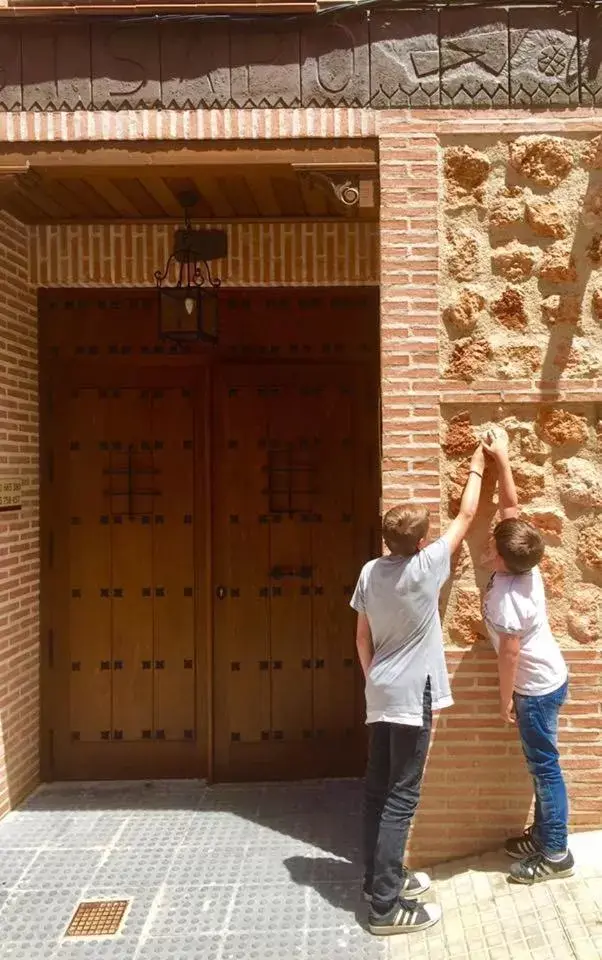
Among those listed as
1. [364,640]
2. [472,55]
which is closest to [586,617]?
[364,640]

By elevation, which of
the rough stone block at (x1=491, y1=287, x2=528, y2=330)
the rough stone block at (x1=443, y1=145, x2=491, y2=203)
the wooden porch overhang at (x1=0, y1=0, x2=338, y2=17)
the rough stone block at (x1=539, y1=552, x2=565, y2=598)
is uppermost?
the wooden porch overhang at (x1=0, y1=0, x2=338, y2=17)

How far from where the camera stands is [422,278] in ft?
13.5

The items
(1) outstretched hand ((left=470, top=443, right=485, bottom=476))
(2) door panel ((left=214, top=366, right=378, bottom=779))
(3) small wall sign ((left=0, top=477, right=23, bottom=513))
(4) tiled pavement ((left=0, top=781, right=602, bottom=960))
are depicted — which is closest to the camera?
(4) tiled pavement ((left=0, top=781, right=602, bottom=960))

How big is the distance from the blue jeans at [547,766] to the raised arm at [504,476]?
89 cm

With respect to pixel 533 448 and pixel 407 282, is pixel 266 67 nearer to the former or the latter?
pixel 407 282

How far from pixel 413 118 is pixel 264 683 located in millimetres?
3705

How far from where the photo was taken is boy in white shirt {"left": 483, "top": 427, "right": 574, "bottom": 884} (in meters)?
3.76

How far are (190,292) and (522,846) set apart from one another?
→ 11.9 ft

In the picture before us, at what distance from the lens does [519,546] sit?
3.76m

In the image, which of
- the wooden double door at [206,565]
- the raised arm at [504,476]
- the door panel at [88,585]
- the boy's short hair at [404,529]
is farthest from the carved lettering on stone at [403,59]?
the door panel at [88,585]

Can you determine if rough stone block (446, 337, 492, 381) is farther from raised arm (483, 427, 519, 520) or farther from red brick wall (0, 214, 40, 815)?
red brick wall (0, 214, 40, 815)

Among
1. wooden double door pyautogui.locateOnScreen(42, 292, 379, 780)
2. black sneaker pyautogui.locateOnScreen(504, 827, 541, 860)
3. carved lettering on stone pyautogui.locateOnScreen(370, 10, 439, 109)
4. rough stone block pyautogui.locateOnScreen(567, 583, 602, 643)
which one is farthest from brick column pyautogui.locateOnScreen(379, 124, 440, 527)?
black sneaker pyautogui.locateOnScreen(504, 827, 541, 860)

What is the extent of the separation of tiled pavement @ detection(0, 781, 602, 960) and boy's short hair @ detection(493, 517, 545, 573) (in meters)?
1.49

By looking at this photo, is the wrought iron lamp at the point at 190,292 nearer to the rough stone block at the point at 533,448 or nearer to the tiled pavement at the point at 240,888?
the rough stone block at the point at 533,448
